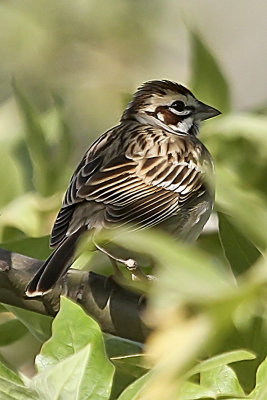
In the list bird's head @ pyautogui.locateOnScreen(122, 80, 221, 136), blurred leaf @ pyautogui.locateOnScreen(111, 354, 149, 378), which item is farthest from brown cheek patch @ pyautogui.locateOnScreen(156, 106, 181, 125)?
blurred leaf @ pyautogui.locateOnScreen(111, 354, 149, 378)

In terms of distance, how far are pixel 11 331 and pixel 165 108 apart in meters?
2.03

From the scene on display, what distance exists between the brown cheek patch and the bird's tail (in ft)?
3.39

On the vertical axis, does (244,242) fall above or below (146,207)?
above

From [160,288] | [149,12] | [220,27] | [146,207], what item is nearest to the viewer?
[160,288]

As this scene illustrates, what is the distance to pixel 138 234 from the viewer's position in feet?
1.43

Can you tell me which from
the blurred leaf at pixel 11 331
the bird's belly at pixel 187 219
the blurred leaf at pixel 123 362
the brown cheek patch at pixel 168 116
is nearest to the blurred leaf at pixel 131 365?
the blurred leaf at pixel 123 362

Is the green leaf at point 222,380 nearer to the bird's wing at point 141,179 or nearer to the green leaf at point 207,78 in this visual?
the green leaf at point 207,78

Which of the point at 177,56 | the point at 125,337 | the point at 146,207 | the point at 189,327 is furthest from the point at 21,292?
the point at 177,56

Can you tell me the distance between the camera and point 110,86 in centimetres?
365

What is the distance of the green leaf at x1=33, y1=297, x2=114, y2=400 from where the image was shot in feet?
2.00

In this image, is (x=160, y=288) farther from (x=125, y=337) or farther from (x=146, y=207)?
(x=146, y=207)

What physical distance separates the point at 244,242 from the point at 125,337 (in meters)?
0.23

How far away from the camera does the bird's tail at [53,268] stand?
1.18 m

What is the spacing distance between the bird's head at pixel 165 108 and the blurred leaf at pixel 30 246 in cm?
170
